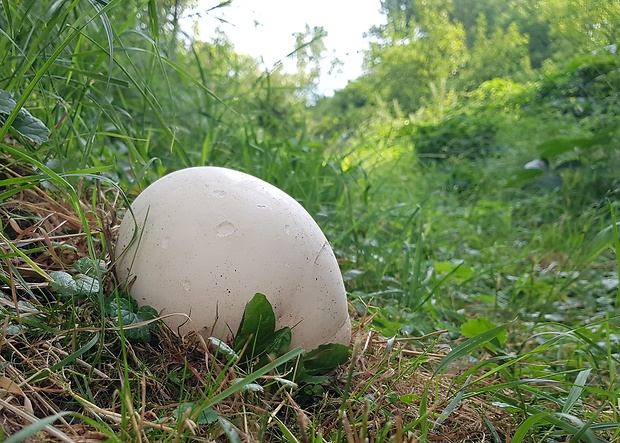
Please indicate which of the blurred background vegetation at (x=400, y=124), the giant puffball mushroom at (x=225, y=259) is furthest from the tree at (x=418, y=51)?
the giant puffball mushroom at (x=225, y=259)

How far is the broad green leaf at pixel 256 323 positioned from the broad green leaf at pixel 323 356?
0.13 m

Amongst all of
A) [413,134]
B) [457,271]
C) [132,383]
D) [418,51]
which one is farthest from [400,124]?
[132,383]

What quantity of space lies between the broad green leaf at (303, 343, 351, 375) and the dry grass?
6 cm

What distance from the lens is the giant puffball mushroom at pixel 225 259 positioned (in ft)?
4.03

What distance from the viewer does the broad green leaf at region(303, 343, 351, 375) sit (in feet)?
4.12

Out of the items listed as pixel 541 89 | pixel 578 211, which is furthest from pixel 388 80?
pixel 578 211

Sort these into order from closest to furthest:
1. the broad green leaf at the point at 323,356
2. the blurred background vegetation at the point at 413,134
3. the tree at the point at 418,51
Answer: the broad green leaf at the point at 323,356, the blurred background vegetation at the point at 413,134, the tree at the point at 418,51

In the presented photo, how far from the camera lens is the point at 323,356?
4.12 feet

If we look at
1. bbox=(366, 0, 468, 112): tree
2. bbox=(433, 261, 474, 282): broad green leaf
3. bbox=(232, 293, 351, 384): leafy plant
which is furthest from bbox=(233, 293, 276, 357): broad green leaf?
bbox=(366, 0, 468, 112): tree

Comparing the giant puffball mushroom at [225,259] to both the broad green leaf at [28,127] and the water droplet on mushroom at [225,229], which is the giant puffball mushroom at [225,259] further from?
the broad green leaf at [28,127]

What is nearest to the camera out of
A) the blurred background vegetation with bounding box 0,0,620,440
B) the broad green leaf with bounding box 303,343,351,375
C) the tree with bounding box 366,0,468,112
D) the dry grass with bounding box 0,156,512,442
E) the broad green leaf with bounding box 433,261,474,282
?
the dry grass with bounding box 0,156,512,442

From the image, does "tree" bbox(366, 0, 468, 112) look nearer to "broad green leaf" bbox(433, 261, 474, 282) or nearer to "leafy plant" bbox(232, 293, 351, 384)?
"broad green leaf" bbox(433, 261, 474, 282)

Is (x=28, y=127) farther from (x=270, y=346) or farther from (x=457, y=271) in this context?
(x=457, y=271)

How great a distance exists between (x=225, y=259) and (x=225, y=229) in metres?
0.07
